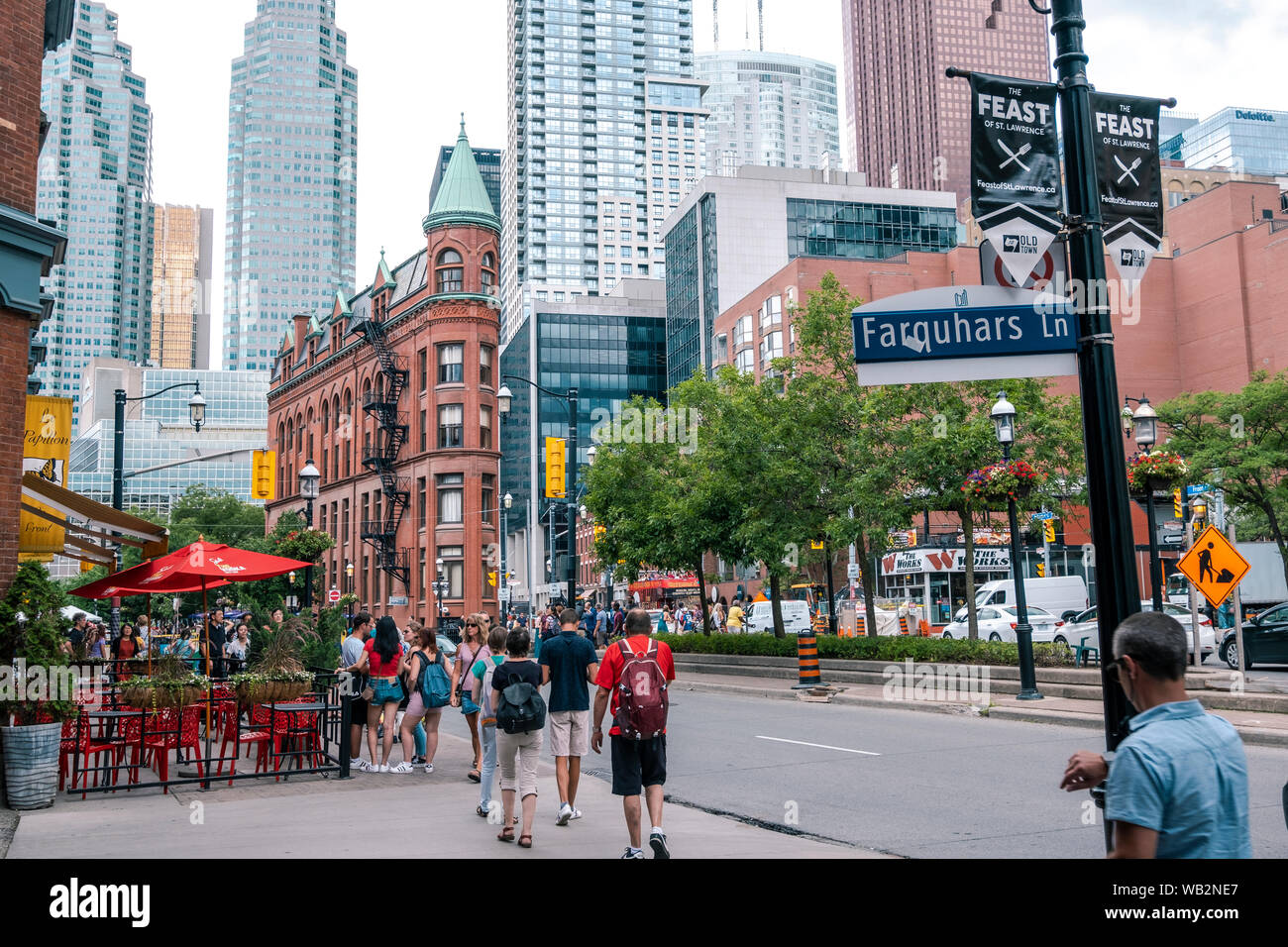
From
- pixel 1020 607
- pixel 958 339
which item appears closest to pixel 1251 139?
pixel 1020 607

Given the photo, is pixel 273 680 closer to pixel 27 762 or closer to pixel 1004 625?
pixel 27 762

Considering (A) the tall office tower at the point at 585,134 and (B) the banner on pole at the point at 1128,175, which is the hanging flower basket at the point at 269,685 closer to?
(B) the banner on pole at the point at 1128,175

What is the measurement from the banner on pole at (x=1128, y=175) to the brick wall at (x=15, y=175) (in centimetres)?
1077

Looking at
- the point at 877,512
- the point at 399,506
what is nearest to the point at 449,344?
the point at 399,506

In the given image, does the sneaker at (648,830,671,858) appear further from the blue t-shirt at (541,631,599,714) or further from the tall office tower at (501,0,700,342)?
the tall office tower at (501,0,700,342)

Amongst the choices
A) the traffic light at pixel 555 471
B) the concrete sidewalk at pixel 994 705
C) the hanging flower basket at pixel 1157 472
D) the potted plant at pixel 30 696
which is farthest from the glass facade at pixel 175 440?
the potted plant at pixel 30 696

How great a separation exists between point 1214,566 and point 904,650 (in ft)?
27.6

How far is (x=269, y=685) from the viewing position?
12.9 m

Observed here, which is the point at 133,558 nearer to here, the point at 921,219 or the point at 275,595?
the point at 275,595

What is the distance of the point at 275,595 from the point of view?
5206cm

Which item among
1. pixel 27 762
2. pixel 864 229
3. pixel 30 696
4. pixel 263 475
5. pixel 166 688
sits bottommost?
pixel 27 762

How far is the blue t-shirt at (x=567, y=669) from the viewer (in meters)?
9.74
